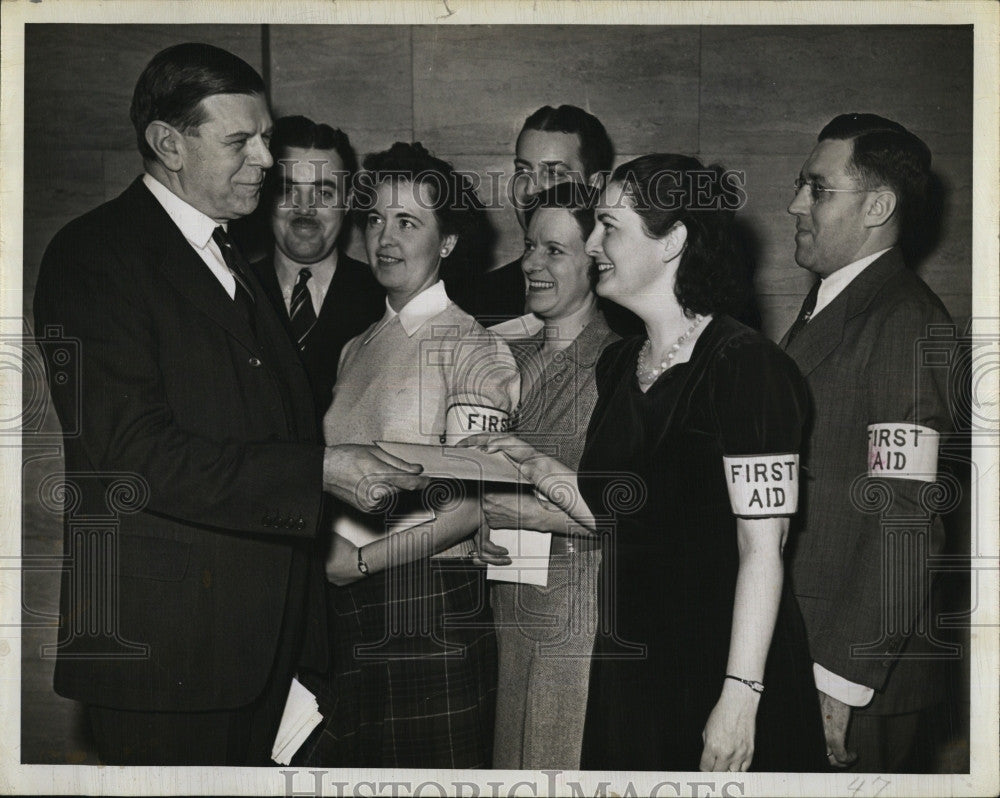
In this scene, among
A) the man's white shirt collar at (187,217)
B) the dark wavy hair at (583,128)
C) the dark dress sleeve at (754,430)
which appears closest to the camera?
the dark dress sleeve at (754,430)

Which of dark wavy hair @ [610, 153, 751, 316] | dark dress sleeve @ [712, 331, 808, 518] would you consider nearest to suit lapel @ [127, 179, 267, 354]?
dark wavy hair @ [610, 153, 751, 316]

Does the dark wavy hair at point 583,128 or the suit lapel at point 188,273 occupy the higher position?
the dark wavy hair at point 583,128

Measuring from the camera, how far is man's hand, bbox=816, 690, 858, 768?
2932mm

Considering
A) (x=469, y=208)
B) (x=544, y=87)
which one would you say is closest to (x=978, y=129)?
(x=544, y=87)

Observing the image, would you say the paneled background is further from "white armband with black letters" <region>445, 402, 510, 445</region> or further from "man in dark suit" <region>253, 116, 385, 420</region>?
"white armband with black letters" <region>445, 402, 510, 445</region>

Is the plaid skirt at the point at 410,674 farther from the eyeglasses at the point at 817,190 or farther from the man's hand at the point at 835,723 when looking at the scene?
the eyeglasses at the point at 817,190

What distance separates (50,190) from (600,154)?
1565 mm

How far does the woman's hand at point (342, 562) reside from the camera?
9.78ft

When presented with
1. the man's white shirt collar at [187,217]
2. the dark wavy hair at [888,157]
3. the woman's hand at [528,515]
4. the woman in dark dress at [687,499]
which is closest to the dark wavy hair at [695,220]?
the woman in dark dress at [687,499]

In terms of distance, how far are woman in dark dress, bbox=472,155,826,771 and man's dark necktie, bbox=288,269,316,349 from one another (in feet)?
2.09

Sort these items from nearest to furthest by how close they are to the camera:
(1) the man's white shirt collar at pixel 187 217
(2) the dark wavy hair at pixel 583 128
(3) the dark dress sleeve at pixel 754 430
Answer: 1. (3) the dark dress sleeve at pixel 754 430
2. (1) the man's white shirt collar at pixel 187 217
3. (2) the dark wavy hair at pixel 583 128

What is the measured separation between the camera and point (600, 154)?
300 cm

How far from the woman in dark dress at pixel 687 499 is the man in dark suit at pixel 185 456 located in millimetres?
654

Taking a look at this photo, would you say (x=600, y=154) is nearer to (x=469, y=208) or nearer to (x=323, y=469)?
(x=469, y=208)
